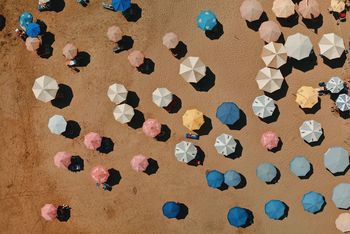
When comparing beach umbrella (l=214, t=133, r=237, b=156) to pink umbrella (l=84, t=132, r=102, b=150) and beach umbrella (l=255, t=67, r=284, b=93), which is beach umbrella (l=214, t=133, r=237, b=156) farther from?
pink umbrella (l=84, t=132, r=102, b=150)

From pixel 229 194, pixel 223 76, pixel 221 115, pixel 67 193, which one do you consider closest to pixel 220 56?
pixel 223 76

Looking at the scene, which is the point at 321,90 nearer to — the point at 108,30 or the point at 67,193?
the point at 108,30

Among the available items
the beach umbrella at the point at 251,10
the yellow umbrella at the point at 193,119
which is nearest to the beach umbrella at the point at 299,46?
the beach umbrella at the point at 251,10

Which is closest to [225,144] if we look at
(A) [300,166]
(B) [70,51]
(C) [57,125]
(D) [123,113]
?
(A) [300,166]

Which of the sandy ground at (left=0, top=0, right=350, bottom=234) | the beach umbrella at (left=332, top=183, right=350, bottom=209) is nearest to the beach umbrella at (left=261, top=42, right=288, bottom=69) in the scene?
the sandy ground at (left=0, top=0, right=350, bottom=234)

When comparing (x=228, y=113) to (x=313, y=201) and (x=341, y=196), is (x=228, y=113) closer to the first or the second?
(x=313, y=201)

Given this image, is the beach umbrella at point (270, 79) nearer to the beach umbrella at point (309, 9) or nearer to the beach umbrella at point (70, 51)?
the beach umbrella at point (309, 9)
